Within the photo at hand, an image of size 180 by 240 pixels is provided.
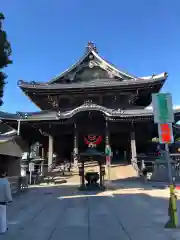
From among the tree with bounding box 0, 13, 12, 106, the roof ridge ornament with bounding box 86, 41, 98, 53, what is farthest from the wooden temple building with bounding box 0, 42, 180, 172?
the tree with bounding box 0, 13, 12, 106

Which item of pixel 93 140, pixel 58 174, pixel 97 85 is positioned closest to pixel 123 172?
pixel 93 140

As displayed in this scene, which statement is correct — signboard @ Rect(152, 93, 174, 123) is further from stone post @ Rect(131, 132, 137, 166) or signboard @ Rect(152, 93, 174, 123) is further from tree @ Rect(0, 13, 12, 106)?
stone post @ Rect(131, 132, 137, 166)

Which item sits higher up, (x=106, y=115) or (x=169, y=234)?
(x=106, y=115)

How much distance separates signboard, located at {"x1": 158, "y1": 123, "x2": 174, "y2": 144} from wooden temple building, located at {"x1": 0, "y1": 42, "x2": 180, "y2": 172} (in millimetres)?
16823

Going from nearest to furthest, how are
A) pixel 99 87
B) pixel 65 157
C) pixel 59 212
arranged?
pixel 59 212
pixel 99 87
pixel 65 157

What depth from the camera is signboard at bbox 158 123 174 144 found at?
6871mm

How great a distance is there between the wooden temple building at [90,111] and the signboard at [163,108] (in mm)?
16762

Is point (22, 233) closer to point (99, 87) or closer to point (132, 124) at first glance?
point (132, 124)

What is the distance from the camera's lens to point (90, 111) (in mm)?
25312

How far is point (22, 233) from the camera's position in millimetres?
5766

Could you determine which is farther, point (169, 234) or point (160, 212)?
point (160, 212)

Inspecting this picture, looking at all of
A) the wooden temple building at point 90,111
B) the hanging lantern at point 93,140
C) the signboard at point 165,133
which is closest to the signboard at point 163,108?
the signboard at point 165,133

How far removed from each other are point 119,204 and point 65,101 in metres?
22.2

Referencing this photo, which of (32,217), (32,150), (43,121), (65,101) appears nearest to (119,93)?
(65,101)
